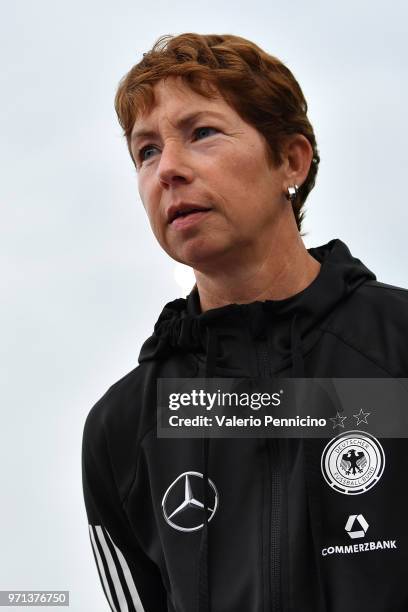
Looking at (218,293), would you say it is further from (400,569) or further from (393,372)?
(400,569)

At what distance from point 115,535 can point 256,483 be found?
1.01 meters

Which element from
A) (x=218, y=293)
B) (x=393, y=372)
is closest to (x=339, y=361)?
(x=393, y=372)

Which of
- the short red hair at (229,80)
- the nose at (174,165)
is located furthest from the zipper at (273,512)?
the short red hair at (229,80)

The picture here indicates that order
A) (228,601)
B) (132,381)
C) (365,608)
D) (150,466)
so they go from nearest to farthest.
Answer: (365,608) → (228,601) → (150,466) → (132,381)

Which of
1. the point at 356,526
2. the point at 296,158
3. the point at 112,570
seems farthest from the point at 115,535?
the point at 296,158

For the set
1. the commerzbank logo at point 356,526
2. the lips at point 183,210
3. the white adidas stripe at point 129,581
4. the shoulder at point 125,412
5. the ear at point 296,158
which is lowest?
the white adidas stripe at point 129,581

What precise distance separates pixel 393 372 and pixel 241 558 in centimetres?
97

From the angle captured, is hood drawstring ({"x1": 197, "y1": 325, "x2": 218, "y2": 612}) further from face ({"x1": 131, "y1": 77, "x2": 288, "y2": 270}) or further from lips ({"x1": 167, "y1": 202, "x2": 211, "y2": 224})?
lips ({"x1": 167, "y1": 202, "x2": 211, "y2": 224})

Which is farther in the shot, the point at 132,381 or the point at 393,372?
the point at 132,381

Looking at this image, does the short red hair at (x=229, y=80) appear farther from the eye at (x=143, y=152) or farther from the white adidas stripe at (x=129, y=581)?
the white adidas stripe at (x=129, y=581)

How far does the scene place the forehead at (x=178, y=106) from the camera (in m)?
4.07

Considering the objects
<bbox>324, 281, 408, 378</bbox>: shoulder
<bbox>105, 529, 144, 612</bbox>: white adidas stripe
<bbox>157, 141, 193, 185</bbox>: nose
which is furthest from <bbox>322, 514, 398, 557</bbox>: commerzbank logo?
<bbox>157, 141, 193, 185</bbox>: nose

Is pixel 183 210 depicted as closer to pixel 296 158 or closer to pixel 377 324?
pixel 296 158

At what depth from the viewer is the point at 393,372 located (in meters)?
3.87
